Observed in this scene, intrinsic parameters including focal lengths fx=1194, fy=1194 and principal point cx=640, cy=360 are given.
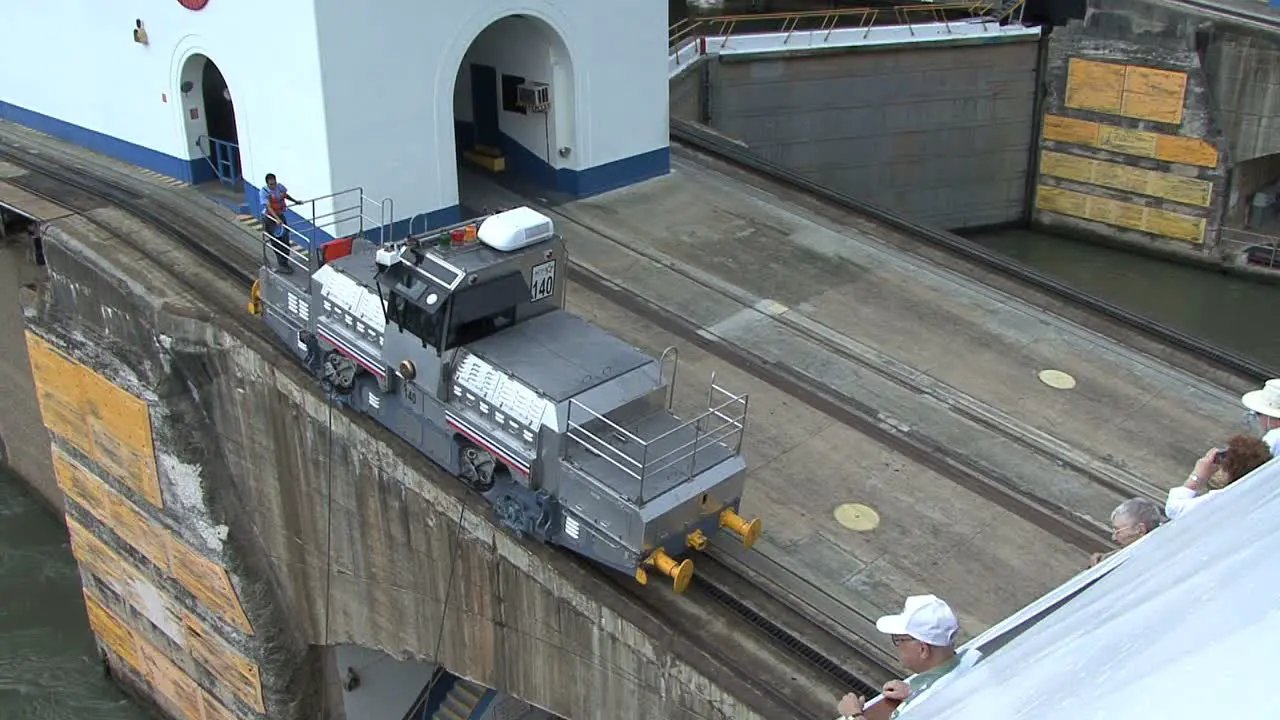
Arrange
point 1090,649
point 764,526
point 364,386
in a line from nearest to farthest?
1. point 1090,649
2. point 764,526
3. point 364,386

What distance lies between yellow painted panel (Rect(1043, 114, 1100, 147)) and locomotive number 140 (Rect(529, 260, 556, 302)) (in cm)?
2335

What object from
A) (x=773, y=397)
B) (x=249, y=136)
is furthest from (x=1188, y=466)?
(x=249, y=136)

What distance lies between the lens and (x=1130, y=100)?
31.0 meters

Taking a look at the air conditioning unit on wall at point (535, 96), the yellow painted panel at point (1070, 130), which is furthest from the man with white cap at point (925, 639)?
the yellow painted panel at point (1070, 130)

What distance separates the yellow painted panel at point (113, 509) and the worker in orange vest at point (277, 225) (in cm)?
534

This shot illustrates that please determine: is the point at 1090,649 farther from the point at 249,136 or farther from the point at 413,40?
the point at 249,136

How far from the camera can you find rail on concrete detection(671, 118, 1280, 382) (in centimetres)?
1719

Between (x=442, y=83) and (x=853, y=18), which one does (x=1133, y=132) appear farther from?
(x=442, y=83)

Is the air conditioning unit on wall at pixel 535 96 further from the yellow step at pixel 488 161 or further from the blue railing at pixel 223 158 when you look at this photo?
the blue railing at pixel 223 158

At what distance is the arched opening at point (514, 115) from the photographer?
67.7 feet

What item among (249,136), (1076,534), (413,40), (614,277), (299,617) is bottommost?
(299,617)

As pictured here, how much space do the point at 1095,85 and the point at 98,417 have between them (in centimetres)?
2547

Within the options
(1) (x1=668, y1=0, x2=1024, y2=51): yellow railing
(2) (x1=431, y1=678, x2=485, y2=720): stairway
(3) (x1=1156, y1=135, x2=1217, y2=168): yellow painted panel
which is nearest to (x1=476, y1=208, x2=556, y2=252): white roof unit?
(2) (x1=431, y1=678, x2=485, y2=720): stairway

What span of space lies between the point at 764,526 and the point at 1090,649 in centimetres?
868
